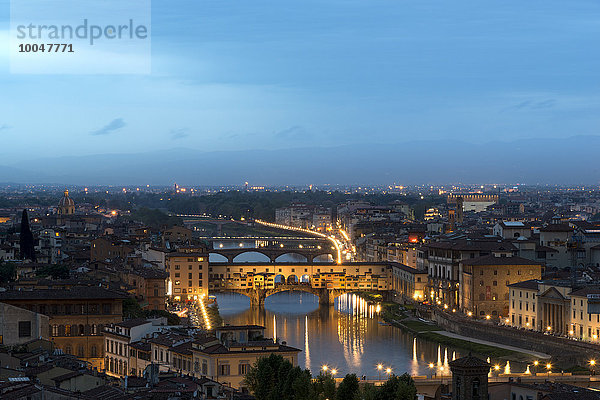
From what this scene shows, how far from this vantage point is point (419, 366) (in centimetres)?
2497

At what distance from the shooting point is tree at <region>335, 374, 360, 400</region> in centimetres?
1543

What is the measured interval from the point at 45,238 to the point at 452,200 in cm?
7665

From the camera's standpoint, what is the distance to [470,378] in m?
13.4

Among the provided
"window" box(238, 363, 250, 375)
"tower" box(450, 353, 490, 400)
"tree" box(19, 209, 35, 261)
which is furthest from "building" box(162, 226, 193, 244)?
"tower" box(450, 353, 490, 400)

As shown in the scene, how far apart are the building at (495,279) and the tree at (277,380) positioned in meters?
16.5

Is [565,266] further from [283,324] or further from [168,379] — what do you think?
[168,379]

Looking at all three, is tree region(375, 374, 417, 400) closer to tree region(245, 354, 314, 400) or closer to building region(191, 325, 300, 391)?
tree region(245, 354, 314, 400)

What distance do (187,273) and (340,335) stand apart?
934 centimetres

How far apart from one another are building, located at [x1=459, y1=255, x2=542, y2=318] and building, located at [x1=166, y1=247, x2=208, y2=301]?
1003cm

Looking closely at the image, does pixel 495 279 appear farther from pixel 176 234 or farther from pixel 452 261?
pixel 176 234

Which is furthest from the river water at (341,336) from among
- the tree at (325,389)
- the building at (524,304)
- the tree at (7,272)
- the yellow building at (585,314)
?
the tree at (7,272)

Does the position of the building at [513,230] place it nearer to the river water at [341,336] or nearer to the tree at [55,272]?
the river water at [341,336]

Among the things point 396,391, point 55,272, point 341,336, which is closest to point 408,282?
point 341,336

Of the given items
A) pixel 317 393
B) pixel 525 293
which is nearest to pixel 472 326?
pixel 525 293
